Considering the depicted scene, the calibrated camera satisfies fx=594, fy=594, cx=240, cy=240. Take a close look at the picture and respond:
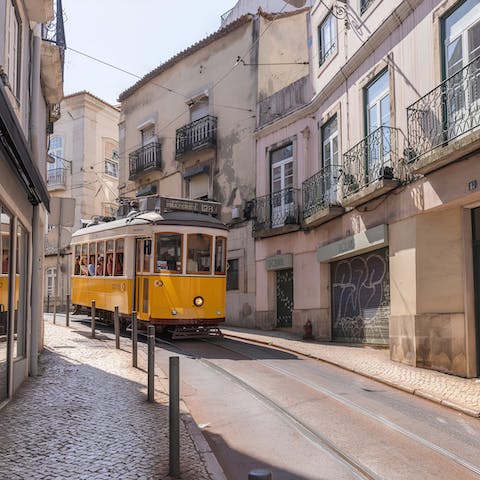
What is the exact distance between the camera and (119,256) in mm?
14766

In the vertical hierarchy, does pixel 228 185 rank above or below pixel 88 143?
below

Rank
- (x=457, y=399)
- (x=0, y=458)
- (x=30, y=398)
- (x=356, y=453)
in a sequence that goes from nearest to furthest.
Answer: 1. (x=0, y=458)
2. (x=356, y=453)
3. (x=30, y=398)
4. (x=457, y=399)

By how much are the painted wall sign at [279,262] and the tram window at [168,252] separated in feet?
16.5

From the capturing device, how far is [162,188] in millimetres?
26344

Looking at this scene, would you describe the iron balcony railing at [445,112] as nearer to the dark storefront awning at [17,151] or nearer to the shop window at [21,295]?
the dark storefront awning at [17,151]

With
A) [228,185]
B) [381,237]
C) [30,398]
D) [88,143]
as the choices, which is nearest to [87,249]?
[228,185]

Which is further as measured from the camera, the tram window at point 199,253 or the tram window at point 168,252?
the tram window at point 199,253

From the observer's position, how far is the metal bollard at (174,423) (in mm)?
4617

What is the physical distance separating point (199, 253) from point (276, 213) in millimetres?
5318

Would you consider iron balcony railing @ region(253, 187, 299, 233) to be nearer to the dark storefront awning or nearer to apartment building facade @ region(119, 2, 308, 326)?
apartment building facade @ region(119, 2, 308, 326)

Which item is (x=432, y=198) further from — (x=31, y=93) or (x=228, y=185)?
(x=228, y=185)

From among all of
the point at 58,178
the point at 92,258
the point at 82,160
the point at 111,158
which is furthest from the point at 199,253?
the point at 111,158

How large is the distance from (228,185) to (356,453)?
55.8 ft

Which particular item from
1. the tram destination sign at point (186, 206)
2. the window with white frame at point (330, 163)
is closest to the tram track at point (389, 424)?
the tram destination sign at point (186, 206)
